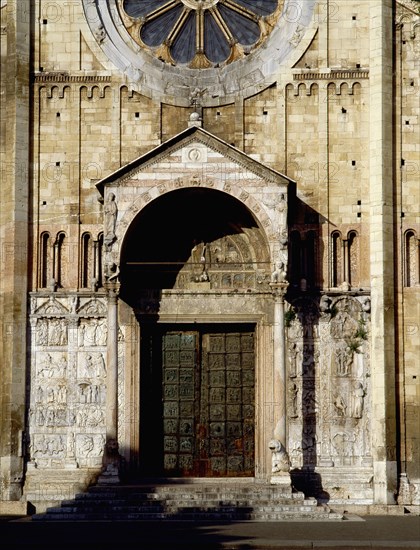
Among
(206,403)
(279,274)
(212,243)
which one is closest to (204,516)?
(206,403)

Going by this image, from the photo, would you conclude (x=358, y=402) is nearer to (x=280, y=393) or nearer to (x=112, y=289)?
(x=280, y=393)

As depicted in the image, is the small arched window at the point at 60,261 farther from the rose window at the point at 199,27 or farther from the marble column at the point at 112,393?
the rose window at the point at 199,27

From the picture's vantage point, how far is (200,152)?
30141 millimetres

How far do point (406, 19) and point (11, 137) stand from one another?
29.6 feet

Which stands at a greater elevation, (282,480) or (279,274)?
(279,274)

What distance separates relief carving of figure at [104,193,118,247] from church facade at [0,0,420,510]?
0.25ft

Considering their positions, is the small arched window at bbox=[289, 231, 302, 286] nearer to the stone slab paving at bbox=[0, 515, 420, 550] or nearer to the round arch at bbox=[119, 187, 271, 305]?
the round arch at bbox=[119, 187, 271, 305]

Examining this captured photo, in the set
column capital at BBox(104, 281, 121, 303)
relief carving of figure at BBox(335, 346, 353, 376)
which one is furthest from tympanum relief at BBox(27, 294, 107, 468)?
relief carving of figure at BBox(335, 346, 353, 376)

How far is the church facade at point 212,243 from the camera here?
30.3 meters

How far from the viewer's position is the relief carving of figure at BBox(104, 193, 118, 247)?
29.8 m

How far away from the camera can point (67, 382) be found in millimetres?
30703

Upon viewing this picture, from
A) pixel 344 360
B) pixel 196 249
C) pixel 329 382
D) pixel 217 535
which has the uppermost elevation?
pixel 196 249

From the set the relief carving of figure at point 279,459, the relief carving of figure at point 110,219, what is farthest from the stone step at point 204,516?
the relief carving of figure at point 110,219

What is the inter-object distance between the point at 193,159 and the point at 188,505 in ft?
23.7
